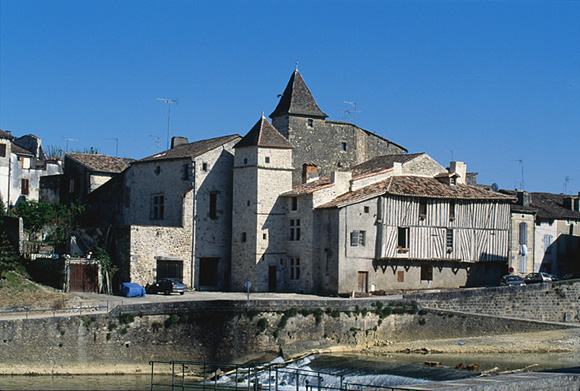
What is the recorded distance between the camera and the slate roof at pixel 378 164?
49.7 meters

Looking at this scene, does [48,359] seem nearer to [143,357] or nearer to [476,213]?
[143,357]

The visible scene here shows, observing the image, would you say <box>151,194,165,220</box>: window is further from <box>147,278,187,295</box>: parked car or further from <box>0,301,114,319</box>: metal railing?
<box>0,301,114,319</box>: metal railing

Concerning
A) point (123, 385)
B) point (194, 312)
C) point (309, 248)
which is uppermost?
point (309, 248)

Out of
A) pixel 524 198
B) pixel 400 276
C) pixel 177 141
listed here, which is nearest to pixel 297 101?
pixel 177 141

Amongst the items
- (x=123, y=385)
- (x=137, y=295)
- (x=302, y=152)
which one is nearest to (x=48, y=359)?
(x=123, y=385)

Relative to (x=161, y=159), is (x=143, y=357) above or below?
below

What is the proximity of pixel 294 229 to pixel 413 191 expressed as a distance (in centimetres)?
691

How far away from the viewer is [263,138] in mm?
46312

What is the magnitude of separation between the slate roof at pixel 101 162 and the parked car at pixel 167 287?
550 inches

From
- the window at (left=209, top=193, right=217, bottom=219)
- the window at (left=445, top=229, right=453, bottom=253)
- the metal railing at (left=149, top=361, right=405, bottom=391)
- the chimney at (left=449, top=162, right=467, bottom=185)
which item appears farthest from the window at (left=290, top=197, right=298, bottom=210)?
the metal railing at (left=149, top=361, right=405, bottom=391)

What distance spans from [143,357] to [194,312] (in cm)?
299

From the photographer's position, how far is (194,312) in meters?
36.2

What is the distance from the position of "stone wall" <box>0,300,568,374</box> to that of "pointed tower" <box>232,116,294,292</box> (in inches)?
311

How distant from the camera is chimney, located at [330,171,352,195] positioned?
45625mm
